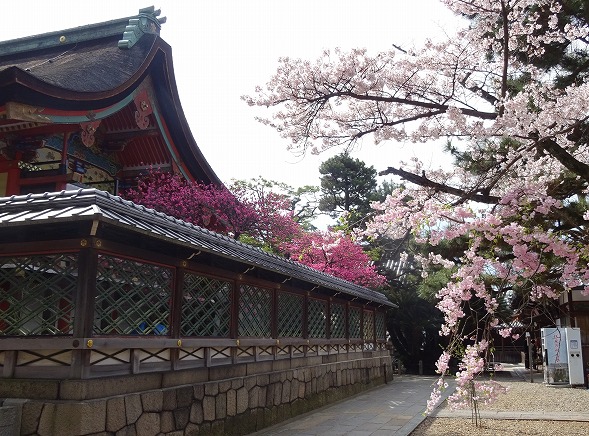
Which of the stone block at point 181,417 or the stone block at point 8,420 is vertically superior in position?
the stone block at point 8,420

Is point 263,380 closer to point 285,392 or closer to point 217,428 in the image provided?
point 285,392

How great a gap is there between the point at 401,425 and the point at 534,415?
9.83ft

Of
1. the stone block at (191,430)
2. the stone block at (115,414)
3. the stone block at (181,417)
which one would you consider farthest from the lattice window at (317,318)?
the stone block at (115,414)

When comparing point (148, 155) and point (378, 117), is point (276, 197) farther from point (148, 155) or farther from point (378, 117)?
Result: point (378, 117)

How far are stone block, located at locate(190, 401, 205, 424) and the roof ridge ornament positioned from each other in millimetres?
8405

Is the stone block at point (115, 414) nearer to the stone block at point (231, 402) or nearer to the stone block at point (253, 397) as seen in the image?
the stone block at point (231, 402)

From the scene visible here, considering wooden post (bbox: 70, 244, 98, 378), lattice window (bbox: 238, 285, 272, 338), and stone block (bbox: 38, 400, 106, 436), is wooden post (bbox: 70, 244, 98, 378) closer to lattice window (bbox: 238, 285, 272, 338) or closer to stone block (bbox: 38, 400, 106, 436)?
stone block (bbox: 38, 400, 106, 436)

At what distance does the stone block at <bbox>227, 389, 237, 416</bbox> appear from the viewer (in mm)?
8125

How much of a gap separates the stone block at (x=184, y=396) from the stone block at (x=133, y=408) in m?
0.76

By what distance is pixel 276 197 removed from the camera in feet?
59.1

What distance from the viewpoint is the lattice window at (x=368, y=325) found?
56.6 feet

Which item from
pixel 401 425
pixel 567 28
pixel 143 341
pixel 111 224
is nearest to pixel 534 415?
pixel 401 425

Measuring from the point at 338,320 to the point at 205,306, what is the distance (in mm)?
7034

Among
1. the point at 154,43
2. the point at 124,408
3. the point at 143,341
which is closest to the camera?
the point at 124,408
